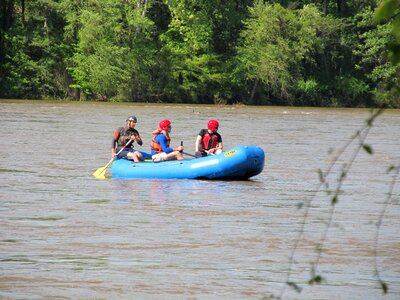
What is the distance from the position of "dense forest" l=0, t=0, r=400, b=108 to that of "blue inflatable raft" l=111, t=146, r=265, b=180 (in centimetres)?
3303

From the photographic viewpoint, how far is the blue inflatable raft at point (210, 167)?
53.1 ft

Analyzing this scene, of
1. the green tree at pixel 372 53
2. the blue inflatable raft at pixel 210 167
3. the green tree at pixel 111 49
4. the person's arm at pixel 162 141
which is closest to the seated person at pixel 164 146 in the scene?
the person's arm at pixel 162 141

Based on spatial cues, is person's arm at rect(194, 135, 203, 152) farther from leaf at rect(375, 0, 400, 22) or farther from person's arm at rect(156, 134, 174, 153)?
leaf at rect(375, 0, 400, 22)

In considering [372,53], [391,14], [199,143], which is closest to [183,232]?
[199,143]

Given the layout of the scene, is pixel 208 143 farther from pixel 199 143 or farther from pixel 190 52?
pixel 190 52

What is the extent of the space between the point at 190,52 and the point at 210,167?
1463 inches

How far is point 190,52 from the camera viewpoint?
174 feet

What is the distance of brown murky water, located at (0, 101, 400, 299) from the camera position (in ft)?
28.2

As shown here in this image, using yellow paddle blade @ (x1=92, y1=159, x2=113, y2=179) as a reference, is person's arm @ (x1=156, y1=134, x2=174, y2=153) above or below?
above

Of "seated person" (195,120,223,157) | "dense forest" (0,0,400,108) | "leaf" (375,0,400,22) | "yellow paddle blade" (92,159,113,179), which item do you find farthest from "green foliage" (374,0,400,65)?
"dense forest" (0,0,400,108)

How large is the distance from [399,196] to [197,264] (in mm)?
6848

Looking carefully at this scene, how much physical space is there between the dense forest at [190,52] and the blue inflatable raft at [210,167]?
33.0 meters

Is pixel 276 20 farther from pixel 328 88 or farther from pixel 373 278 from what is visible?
pixel 373 278

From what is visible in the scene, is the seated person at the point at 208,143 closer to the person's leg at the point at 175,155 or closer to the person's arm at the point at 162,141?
the person's leg at the point at 175,155
